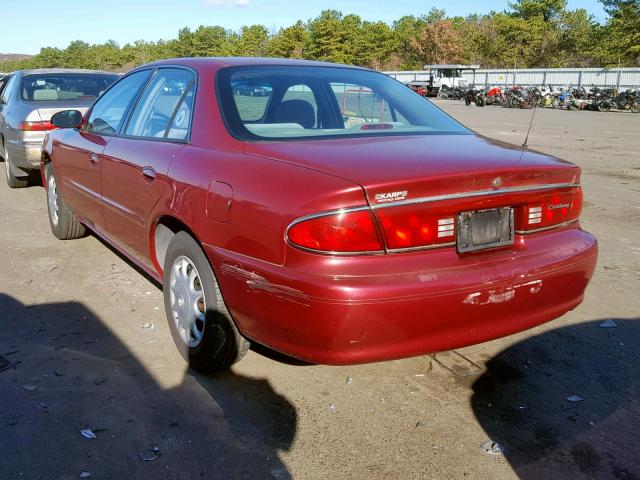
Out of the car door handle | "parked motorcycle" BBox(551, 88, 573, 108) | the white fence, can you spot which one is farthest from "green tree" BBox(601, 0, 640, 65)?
the car door handle

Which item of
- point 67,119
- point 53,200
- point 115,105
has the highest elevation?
point 115,105

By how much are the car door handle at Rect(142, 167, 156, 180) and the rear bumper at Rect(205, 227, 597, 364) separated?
0.84 m

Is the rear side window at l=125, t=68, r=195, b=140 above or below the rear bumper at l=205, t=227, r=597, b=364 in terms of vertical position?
above

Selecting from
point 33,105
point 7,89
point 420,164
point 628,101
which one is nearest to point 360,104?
point 420,164

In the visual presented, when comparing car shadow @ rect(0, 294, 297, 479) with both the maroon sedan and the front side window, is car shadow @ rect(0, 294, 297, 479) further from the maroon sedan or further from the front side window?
the front side window

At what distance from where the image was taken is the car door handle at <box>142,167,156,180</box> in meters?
3.46

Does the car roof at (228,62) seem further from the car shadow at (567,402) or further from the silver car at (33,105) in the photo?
the silver car at (33,105)

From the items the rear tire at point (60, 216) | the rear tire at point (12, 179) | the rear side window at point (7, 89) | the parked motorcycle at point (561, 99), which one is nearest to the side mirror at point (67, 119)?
the rear tire at point (60, 216)

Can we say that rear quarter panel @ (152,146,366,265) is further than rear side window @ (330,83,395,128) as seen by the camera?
No

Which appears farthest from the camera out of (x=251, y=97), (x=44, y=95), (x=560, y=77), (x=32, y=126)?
(x=560, y=77)

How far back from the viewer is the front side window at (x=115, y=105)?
430 centimetres

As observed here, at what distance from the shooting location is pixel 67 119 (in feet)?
16.2

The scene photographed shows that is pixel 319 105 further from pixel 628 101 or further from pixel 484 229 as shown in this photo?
pixel 628 101

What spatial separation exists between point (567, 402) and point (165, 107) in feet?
9.21
